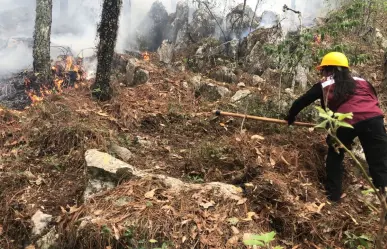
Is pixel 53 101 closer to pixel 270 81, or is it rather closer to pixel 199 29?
pixel 270 81

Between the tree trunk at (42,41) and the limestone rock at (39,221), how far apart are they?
4948mm

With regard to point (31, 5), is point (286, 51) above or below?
below

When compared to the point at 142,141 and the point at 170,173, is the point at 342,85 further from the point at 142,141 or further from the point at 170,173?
the point at 142,141

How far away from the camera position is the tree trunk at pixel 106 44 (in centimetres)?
593

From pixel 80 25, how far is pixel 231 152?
1930 cm

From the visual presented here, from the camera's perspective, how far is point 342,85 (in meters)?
3.87

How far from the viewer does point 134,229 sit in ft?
9.94

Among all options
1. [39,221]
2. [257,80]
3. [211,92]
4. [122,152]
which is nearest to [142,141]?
[122,152]

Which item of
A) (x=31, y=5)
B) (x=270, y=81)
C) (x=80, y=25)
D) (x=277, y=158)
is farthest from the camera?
(x=31, y=5)

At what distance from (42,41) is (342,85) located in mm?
6804

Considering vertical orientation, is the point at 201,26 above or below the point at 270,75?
above

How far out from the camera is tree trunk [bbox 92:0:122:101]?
5.93 meters

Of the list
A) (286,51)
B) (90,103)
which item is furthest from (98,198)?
(286,51)

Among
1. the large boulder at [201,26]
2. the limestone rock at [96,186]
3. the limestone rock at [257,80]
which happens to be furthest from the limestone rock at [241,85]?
the large boulder at [201,26]
